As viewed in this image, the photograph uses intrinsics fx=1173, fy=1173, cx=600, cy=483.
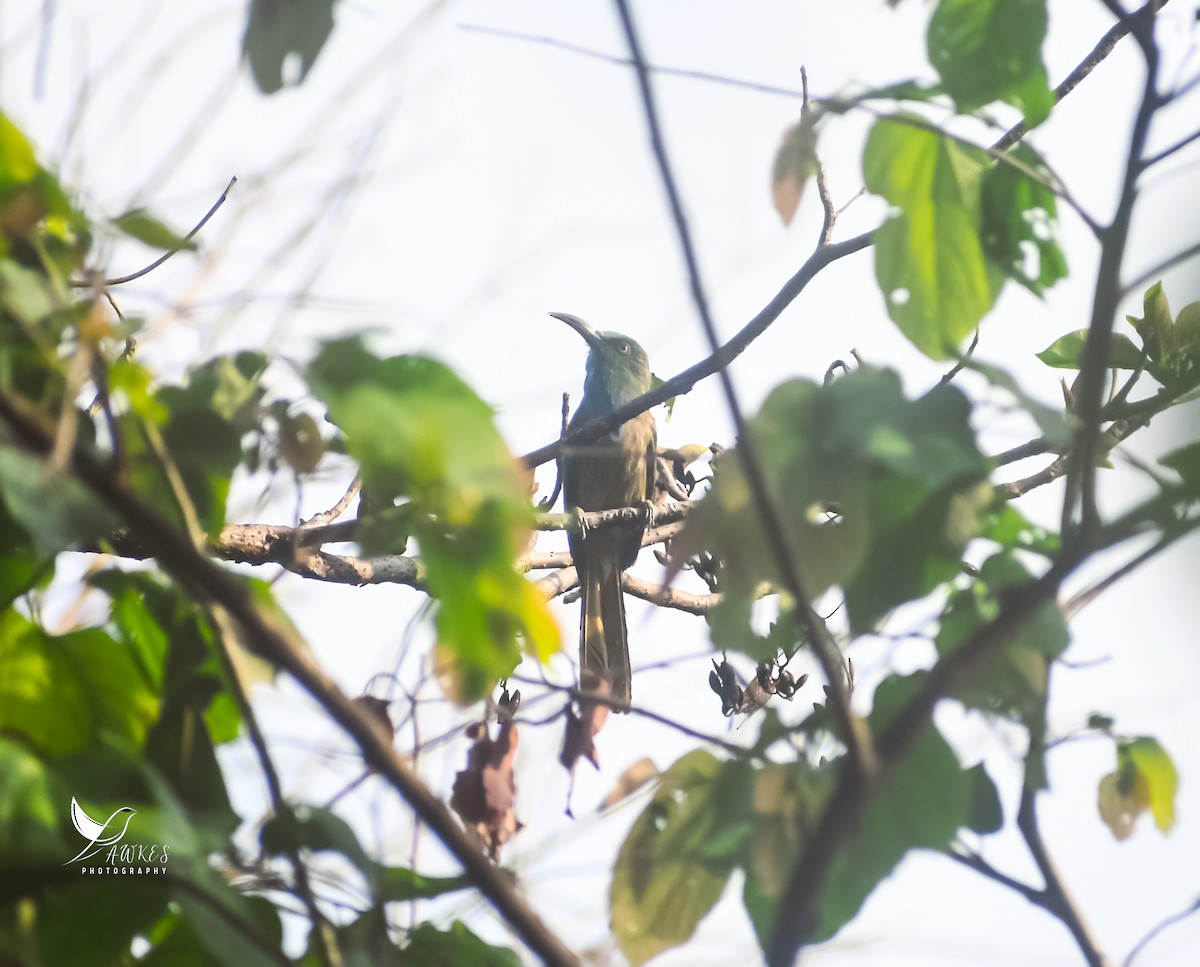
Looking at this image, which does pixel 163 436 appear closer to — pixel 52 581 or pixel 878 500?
pixel 52 581

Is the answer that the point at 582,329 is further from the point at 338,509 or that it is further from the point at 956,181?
the point at 956,181

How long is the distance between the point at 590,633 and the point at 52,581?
151 inches

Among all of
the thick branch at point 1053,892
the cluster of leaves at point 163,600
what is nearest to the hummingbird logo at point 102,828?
the cluster of leaves at point 163,600

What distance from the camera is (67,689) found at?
1047mm

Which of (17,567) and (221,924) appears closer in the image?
(221,924)

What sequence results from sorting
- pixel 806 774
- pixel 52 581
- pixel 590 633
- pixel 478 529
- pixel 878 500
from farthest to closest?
pixel 590 633, pixel 52 581, pixel 806 774, pixel 878 500, pixel 478 529

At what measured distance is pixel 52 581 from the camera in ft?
3.83

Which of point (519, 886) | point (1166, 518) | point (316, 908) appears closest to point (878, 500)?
point (1166, 518)

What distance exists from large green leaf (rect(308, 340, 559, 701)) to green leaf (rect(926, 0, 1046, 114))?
22.4 inches

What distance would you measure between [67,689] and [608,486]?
17.7 ft

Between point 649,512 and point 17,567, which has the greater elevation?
point 649,512

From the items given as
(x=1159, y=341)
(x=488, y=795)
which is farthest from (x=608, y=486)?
(x=488, y=795)

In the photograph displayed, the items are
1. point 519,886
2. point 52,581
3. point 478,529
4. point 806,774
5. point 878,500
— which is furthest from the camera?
point 519,886

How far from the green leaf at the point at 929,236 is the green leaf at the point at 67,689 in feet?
2.63
